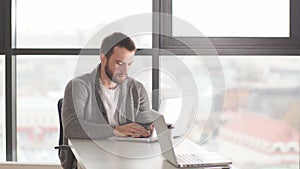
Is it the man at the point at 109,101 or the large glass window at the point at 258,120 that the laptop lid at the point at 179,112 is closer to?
the man at the point at 109,101

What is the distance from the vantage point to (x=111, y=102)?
2.81 m

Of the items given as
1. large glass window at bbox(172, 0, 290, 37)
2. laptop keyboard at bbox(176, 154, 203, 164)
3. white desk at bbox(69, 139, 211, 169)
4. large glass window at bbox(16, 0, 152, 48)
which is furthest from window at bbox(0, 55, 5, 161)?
laptop keyboard at bbox(176, 154, 203, 164)

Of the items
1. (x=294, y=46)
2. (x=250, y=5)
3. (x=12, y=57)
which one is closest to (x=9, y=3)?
(x=12, y=57)

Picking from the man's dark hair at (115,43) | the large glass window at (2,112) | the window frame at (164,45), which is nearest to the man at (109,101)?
the man's dark hair at (115,43)

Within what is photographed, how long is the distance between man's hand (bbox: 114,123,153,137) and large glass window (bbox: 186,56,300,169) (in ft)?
5.04

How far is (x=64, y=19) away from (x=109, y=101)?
159cm

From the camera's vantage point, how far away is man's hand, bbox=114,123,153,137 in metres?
2.66

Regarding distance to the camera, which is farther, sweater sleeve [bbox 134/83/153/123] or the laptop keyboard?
sweater sleeve [bbox 134/83/153/123]

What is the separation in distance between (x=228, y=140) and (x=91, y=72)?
1629 mm

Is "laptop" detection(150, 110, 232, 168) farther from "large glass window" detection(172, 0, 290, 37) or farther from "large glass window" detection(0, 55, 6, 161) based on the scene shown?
"large glass window" detection(0, 55, 6, 161)

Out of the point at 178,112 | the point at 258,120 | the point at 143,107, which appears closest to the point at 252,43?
the point at 258,120

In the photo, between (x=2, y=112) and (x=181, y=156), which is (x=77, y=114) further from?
(x=2, y=112)

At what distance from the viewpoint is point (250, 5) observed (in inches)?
162

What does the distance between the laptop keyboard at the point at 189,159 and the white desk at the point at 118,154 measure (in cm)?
5
